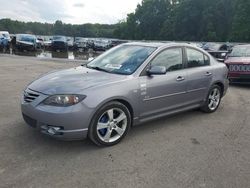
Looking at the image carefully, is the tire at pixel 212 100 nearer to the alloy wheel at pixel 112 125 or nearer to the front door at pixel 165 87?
the front door at pixel 165 87

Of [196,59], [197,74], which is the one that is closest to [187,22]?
[196,59]

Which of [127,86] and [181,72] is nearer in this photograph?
[127,86]

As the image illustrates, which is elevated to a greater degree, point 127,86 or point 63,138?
point 127,86

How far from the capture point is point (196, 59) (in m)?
6.18

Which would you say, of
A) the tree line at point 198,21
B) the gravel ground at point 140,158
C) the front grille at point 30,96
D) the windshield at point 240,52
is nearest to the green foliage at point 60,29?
the tree line at point 198,21

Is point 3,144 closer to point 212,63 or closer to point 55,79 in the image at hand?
point 55,79

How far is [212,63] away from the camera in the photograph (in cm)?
660

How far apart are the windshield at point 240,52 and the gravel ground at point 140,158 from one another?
583 centimetres

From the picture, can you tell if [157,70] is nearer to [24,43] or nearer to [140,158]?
[140,158]

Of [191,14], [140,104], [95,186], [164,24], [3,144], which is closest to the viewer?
[95,186]

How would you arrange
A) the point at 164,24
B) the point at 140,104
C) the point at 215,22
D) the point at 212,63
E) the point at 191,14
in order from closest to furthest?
the point at 140,104 < the point at 212,63 < the point at 215,22 < the point at 191,14 < the point at 164,24

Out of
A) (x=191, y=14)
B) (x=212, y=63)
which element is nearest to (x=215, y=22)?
(x=191, y=14)

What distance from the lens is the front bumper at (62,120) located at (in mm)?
4141

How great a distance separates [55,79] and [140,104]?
1.40 metres
